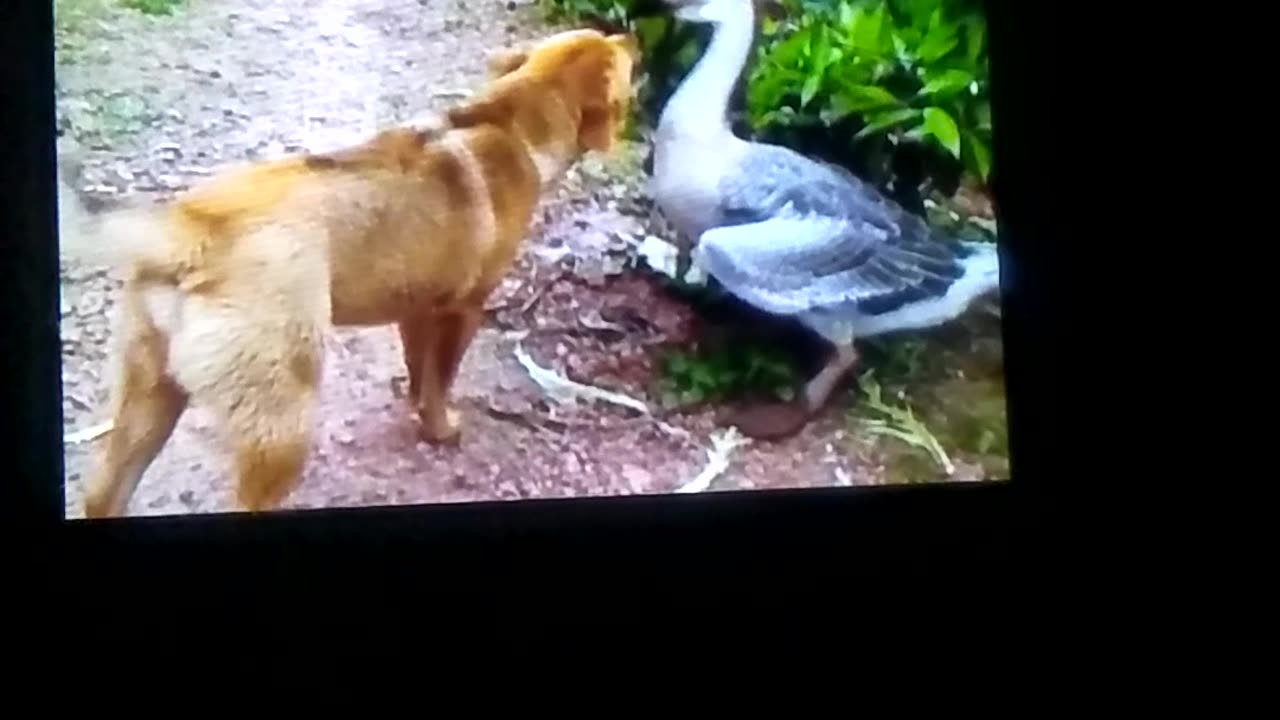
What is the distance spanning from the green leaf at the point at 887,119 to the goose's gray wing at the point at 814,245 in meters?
0.05

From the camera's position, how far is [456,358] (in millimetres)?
1571

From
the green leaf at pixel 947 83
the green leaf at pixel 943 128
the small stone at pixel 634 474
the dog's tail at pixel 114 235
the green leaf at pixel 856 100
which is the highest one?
the green leaf at pixel 947 83

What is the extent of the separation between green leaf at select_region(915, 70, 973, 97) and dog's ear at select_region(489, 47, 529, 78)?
15.5 inches

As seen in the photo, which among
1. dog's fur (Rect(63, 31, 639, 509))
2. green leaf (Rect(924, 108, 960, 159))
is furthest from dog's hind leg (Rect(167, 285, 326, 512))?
green leaf (Rect(924, 108, 960, 159))

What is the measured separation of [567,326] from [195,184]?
15.1 inches

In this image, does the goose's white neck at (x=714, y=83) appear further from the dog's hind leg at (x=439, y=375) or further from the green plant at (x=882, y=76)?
the dog's hind leg at (x=439, y=375)

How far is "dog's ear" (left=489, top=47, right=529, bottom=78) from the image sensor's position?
160 cm

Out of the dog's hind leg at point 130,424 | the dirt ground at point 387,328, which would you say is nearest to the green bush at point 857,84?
the dirt ground at point 387,328

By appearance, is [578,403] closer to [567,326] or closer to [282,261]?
[567,326]

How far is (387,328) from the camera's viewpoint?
5.16 ft

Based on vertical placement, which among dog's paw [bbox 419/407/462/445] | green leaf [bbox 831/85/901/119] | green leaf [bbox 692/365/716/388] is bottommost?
dog's paw [bbox 419/407/462/445]

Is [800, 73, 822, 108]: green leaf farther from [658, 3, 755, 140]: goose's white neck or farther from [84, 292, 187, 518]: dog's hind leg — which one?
[84, 292, 187, 518]: dog's hind leg

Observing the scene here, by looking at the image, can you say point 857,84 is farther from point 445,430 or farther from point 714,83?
point 445,430

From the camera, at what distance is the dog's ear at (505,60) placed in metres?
1.60
